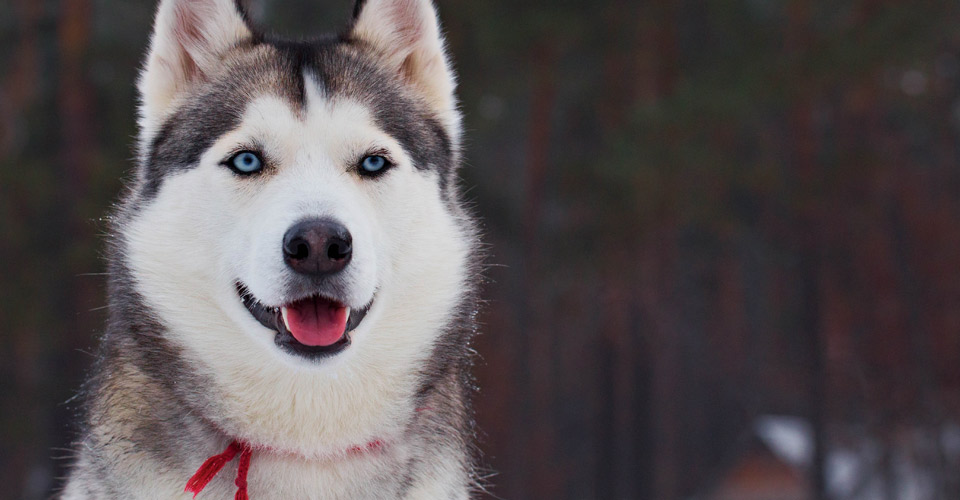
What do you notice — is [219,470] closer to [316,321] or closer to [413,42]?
[316,321]

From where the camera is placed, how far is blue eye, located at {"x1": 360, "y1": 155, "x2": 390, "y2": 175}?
357cm

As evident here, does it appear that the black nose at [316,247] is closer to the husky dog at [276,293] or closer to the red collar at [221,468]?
the husky dog at [276,293]

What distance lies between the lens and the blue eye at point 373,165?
141 inches

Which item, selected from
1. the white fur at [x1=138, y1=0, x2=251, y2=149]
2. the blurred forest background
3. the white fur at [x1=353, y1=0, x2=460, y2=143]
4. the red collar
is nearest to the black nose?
the red collar

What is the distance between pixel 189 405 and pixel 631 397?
2020 cm

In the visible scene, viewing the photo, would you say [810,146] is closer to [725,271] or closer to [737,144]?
[737,144]

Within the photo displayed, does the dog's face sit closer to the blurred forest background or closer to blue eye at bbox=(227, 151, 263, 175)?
blue eye at bbox=(227, 151, 263, 175)

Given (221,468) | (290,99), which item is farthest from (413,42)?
(221,468)

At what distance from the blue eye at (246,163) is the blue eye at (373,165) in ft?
1.23

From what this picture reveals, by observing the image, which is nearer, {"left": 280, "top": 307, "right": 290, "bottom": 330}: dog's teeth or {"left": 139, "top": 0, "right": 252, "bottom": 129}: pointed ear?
{"left": 280, "top": 307, "right": 290, "bottom": 330}: dog's teeth

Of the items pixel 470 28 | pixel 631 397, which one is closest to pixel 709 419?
pixel 631 397

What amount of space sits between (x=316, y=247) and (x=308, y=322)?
0.97 ft

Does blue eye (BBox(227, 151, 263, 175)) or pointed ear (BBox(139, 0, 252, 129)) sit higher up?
pointed ear (BBox(139, 0, 252, 129))

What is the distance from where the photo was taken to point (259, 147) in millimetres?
3445
